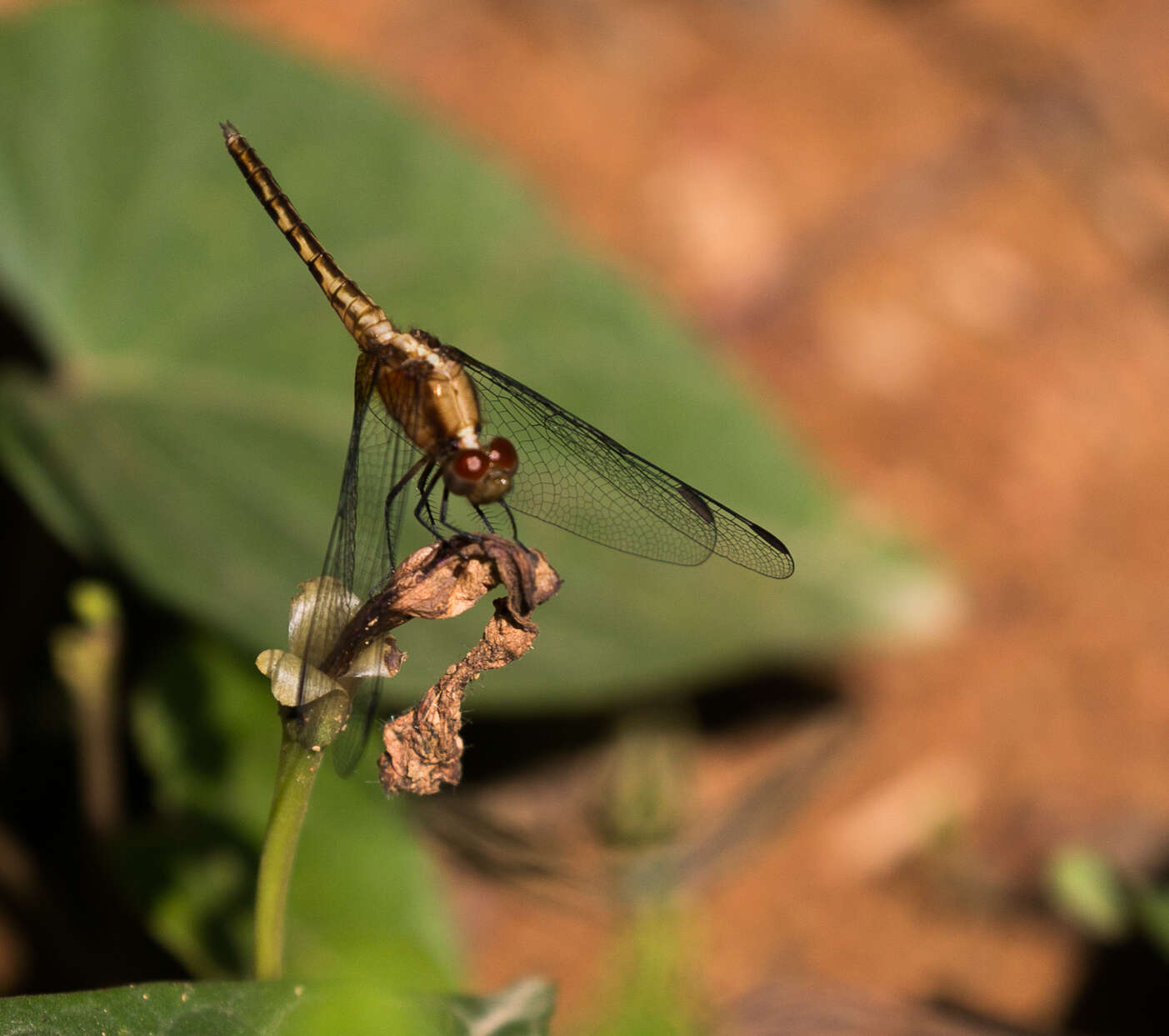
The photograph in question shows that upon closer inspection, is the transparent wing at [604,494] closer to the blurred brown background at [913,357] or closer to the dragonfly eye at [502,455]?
the dragonfly eye at [502,455]

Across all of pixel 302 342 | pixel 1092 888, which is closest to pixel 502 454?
pixel 302 342

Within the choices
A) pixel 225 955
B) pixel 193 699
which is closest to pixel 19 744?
pixel 193 699

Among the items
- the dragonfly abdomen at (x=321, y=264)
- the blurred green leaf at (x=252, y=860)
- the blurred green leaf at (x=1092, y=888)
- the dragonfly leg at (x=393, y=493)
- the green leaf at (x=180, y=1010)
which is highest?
the dragonfly abdomen at (x=321, y=264)

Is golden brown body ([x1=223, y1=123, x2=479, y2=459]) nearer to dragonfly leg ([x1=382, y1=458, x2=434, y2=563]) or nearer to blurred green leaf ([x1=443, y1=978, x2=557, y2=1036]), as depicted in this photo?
dragonfly leg ([x1=382, y1=458, x2=434, y2=563])

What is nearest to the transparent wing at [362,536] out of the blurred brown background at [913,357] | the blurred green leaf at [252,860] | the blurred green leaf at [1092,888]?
the blurred green leaf at [252,860]

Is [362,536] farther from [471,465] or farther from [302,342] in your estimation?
[302,342]

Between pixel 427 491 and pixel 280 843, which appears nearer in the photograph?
pixel 280 843

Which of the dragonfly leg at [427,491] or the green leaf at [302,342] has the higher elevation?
the green leaf at [302,342]
